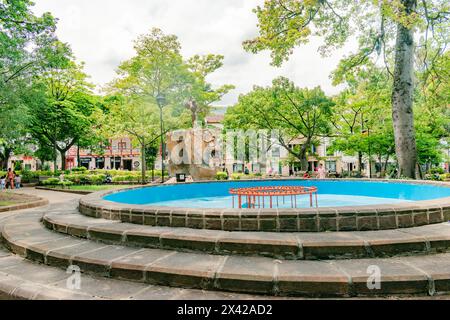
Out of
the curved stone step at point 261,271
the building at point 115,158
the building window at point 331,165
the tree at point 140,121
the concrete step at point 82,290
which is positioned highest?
the tree at point 140,121

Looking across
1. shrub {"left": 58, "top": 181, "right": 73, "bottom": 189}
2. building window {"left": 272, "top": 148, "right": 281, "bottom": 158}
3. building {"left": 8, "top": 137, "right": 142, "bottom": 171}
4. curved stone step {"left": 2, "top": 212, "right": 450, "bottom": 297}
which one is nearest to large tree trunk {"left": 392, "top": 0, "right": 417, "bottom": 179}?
curved stone step {"left": 2, "top": 212, "right": 450, "bottom": 297}

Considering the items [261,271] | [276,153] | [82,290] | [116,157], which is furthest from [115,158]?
[261,271]

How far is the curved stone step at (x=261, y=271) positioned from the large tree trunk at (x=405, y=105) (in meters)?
11.8

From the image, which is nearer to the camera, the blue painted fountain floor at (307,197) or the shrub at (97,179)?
the blue painted fountain floor at (307,197)

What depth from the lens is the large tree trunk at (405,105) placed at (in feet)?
43.2

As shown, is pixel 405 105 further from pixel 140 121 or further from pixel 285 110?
pixel 140 121

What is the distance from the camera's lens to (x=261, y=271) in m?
2.96

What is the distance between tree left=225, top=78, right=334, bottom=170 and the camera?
22778mm

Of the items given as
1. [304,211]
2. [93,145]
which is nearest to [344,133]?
[304,211]

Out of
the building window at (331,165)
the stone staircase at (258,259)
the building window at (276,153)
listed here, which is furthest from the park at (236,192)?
the building window at (331,165)

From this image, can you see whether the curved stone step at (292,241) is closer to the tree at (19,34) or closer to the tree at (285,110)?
the tree at (19,34)

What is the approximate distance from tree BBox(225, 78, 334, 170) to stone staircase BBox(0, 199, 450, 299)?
20.0 m

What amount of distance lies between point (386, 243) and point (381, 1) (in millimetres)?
12436
